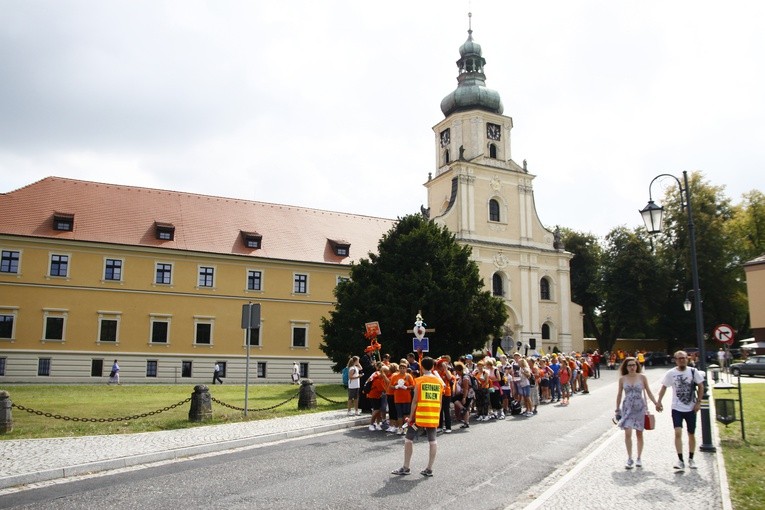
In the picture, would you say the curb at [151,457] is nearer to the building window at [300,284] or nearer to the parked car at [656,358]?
the building window at [300,284]

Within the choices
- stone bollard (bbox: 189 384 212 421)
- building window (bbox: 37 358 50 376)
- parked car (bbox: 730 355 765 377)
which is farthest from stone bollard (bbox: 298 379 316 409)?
parked car (bbox: 730 355 765 377)

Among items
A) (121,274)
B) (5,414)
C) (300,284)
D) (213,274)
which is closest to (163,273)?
(121,274)

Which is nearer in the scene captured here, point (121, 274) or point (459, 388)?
point (459, 388)

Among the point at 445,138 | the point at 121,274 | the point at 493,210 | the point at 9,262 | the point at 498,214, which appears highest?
the point at 445,138

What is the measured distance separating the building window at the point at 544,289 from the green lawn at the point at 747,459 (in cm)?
3331

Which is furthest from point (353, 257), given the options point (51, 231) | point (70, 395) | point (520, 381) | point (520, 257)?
point (520, 381)

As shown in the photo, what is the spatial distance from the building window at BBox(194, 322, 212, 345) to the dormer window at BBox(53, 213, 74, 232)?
356 inches

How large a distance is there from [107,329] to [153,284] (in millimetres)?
3545

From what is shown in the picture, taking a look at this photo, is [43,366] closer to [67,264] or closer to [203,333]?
[67,264]

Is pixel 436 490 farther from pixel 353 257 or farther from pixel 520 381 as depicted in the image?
pixel 353 257

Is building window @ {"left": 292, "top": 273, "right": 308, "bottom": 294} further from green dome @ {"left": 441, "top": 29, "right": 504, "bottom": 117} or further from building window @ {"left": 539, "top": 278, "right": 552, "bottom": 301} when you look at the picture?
green dome @ {"left": 441, "top": 29, "right": 504, "bottom": 117}

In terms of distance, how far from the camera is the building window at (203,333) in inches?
1448

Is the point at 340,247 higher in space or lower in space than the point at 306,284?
higher

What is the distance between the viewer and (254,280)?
38938 mm
